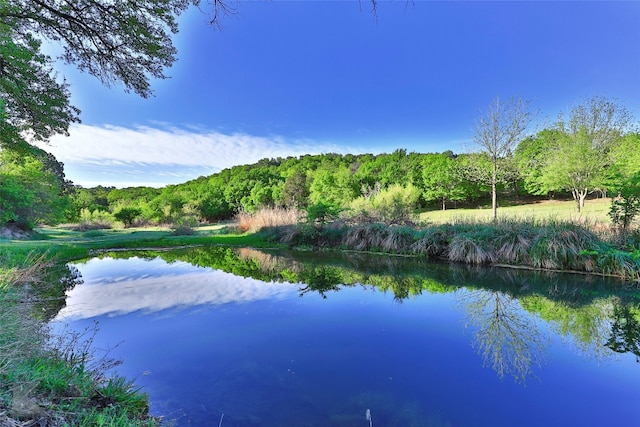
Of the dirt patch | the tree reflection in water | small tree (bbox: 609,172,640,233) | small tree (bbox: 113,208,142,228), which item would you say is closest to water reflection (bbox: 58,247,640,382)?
the tree reflection in water

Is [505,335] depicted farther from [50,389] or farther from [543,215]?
[543,215]

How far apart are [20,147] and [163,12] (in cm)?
539

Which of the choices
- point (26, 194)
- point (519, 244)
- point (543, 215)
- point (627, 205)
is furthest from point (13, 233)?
point (627, 205)

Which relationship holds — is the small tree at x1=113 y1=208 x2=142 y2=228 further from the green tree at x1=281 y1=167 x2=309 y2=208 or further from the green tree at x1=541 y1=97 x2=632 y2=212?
the green tree at x1=541 y1=97 x2=632 y2=212

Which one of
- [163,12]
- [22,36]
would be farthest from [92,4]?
[22,36]

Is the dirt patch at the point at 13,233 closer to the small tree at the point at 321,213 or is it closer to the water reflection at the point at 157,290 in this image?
the water reflection at the point at 157,290

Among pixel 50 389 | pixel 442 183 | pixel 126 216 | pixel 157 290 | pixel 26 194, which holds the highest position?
pixel 442 183

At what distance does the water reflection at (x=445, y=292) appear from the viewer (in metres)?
4.03

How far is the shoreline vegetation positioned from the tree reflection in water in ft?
10.3

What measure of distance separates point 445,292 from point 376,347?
10.4 feet

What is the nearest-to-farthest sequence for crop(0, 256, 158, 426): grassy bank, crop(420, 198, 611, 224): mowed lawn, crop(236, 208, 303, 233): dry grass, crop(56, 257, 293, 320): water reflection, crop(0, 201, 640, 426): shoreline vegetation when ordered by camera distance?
crop(0, 256, 158, 426): grassy bank < crop(0, 201, 640, 426): shoreline vegetation < crop(56, 257, 293, 320): water reflection < crop(420, 198, 611, 224): mowed lawn < crop(236, 208, 303, 233): dry grass

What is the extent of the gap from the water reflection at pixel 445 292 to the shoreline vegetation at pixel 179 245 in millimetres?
648

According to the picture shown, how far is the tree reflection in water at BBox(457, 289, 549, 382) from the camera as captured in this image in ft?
11.4

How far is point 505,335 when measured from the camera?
4246mm
